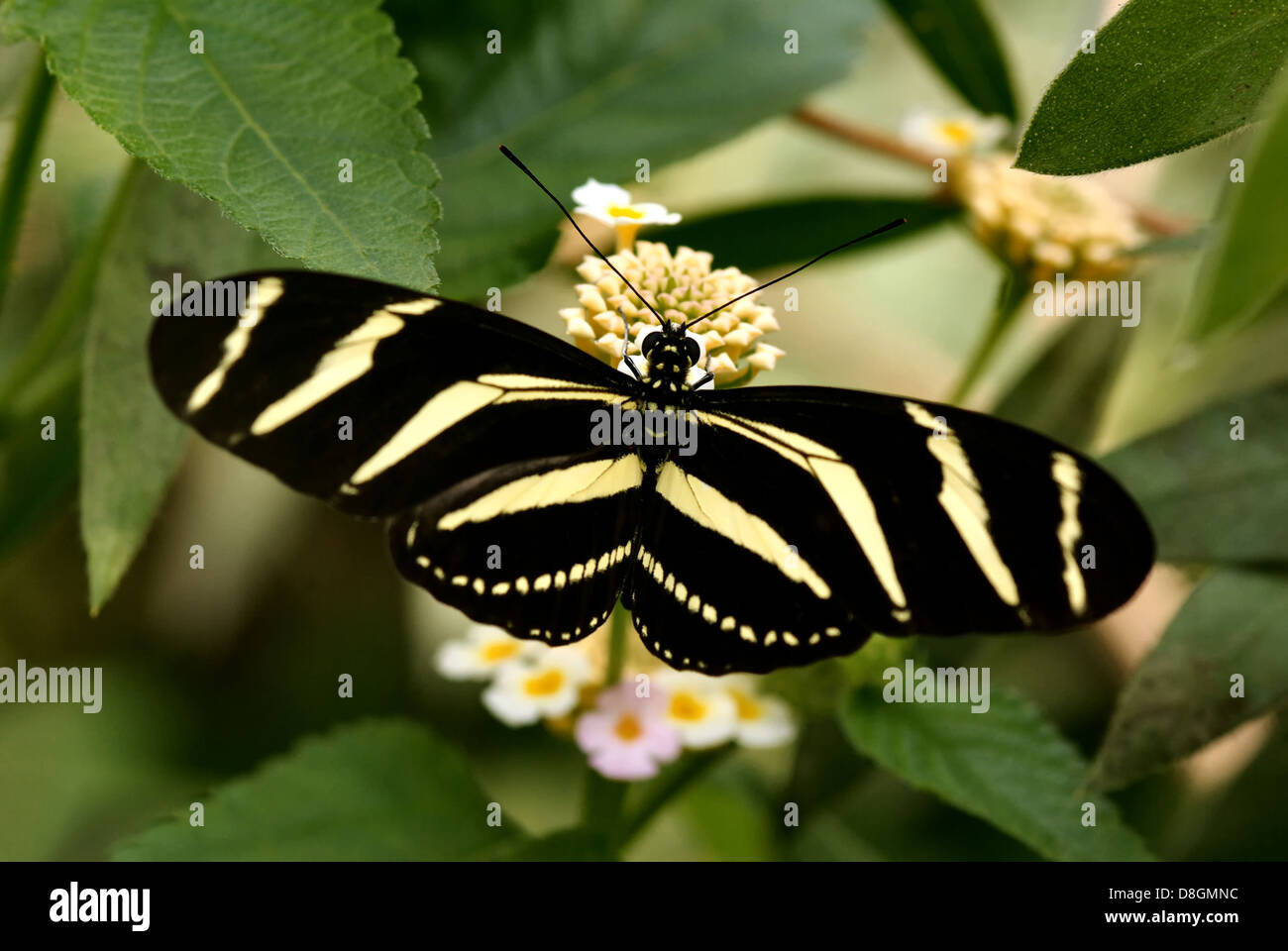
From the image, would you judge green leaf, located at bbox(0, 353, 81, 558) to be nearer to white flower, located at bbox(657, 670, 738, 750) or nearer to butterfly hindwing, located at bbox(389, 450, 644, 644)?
butterfly hindwing, located at bbox(389, 450, 644, 644)

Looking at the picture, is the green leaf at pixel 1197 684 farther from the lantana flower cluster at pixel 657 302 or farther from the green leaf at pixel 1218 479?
the lantana flower cluster at pixel 657 302

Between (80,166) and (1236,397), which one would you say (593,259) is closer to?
(1236,397)

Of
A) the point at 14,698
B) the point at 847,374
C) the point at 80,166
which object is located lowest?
the point at 14,698

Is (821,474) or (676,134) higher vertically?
(676,134)

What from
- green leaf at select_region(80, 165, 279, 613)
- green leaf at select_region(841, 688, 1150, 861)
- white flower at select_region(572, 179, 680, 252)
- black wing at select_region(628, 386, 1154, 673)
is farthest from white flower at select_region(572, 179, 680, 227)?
green leaf at select_region(841, 688, 1150, 861)
